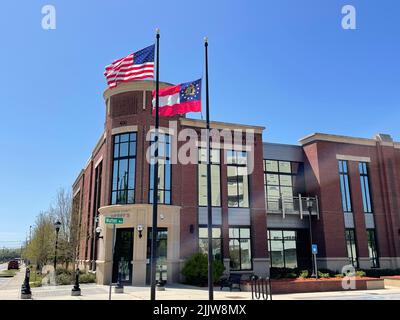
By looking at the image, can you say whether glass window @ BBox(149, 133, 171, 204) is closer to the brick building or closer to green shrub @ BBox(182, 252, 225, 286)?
the brick building

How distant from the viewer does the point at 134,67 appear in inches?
706

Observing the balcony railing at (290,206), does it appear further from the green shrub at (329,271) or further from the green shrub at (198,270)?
the green shrub at (198,270)

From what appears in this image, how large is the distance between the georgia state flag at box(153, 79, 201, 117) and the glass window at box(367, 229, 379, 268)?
23758mm

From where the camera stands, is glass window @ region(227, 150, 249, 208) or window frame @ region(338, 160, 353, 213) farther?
window frame @ region(338, 160, 353, 213)

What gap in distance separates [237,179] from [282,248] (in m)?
7.61

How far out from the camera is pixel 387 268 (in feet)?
108

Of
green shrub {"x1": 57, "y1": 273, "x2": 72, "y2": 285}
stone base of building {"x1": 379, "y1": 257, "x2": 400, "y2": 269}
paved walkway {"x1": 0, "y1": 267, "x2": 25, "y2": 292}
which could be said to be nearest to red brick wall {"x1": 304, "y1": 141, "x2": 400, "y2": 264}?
stone base of building {"x1": 379, "y1": 257, "x2": 400, "y2": 269}

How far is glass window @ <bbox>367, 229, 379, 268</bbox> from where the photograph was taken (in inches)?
1307

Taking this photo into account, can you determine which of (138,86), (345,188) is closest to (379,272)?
(345,188)

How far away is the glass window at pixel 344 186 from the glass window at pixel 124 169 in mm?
18361
